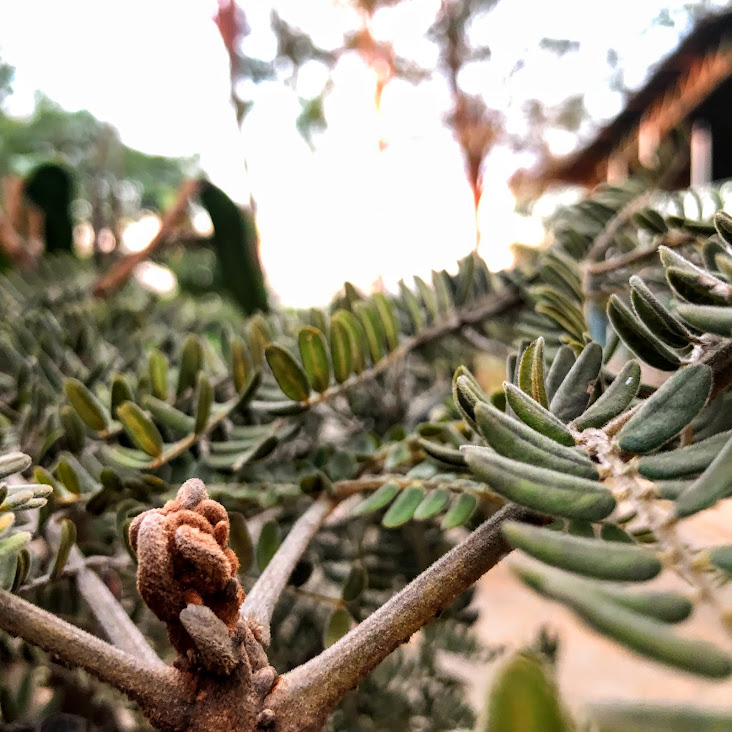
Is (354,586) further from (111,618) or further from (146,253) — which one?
(146,253)

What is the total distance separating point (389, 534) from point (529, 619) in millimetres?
728

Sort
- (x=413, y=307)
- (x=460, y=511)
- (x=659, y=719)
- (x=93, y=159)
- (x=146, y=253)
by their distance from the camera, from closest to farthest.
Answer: (x=659, y=719) < (x=460, y=511) < (x=413, y=307) < (x=146, y=253) < (x=93, y=159)

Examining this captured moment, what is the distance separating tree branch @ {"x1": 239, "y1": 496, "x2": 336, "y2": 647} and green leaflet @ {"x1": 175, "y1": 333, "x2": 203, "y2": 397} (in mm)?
84

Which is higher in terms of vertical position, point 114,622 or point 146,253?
point 146,253

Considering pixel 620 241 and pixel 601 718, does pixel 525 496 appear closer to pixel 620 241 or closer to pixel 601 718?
pixel 601 718

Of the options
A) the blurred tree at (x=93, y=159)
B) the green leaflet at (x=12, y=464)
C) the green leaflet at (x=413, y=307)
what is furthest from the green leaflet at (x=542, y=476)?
the blurred tree at (x=93, y=159)

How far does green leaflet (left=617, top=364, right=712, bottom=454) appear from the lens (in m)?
0.10

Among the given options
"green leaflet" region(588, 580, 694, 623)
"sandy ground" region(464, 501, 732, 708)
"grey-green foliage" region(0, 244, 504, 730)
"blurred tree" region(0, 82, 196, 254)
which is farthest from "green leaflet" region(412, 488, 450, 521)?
"blurred tree" region(0, 82, 196, 254)

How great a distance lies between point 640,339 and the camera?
0.39 feet

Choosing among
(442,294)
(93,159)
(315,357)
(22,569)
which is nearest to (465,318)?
(442,294)

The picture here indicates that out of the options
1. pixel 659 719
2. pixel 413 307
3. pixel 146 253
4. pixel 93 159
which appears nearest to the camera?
pixel 659 719

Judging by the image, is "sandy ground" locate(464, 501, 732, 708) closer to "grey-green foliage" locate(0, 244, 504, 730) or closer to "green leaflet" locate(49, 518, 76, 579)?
"grey-green foliage" locate(0, 244, 504, 730)

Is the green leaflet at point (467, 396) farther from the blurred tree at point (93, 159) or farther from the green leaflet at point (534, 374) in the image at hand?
the blurred tree at point (93, 159)

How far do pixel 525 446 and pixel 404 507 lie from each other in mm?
89
